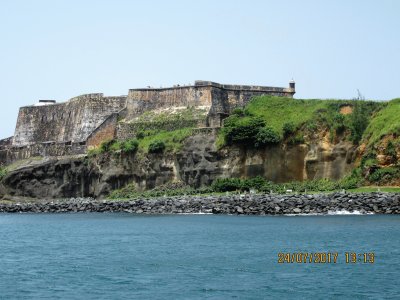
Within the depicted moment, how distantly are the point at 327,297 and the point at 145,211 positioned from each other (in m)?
39.5

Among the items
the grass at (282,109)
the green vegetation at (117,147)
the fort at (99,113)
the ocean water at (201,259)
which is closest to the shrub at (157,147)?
the green vegetation at (117,147)

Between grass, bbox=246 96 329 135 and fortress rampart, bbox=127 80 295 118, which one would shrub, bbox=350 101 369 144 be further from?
fortress rampart, bbox=127 80 295 118

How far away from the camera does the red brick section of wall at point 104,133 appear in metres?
84.8

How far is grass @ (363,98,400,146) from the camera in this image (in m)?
66.4

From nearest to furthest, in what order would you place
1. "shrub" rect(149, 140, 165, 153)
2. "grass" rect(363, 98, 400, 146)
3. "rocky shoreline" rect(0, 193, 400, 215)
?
1. "rocky shoreline" rect(0, 193, 400, 215)
2. "grass" rect(363, 98, 400, 146)
3. "shrub" rect(149, 140, 165, 153)

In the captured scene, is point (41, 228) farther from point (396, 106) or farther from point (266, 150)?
point (396, 106)

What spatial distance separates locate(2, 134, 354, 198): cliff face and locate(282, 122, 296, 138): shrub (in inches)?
40.6

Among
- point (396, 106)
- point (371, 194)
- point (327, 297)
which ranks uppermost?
point (396, 106)

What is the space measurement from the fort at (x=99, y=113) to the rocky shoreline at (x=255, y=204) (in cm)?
1003

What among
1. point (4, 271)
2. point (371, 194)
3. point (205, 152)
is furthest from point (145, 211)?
point (4, 271)

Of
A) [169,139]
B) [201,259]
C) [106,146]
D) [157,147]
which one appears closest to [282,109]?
[169,139]

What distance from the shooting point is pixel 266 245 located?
4416cm

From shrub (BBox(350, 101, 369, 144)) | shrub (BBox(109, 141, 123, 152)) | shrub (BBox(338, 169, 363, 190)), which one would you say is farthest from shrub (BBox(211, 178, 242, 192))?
shrub (BBox(109, 141, 123, 152))

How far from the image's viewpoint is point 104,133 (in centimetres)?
8512
